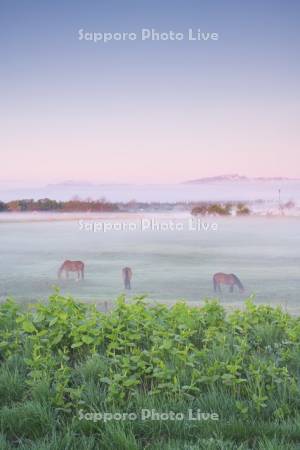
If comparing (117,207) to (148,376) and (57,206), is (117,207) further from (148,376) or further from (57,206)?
(148,376)

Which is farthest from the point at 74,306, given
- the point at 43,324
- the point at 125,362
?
the point at 125,362

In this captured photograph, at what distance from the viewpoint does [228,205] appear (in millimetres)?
5906

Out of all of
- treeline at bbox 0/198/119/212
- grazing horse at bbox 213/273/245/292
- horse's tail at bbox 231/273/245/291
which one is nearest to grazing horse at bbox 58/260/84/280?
treeline at bbox 0/198/119/212

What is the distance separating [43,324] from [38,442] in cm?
132

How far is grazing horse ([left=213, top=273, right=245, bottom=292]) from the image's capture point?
527 cm

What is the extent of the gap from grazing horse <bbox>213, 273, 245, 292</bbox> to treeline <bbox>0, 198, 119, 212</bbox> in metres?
1.15

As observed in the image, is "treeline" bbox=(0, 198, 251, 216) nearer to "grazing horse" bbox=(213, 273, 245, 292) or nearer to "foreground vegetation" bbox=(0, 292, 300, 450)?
"grazing horse" bbox=(213, 273, 245, 292)

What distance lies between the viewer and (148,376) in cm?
351

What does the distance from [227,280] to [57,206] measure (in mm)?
1706

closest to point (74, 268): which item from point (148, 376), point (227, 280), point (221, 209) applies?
point (227, 280)

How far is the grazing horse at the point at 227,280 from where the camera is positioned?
207 inches

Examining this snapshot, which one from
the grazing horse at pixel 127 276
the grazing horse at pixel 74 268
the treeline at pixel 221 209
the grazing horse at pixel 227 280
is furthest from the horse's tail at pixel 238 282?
the grazing horse at pixel 74 268

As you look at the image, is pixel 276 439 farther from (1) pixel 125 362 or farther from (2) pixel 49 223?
(2) pixel 49 223

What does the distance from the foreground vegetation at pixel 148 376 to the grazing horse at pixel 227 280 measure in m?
0.75
